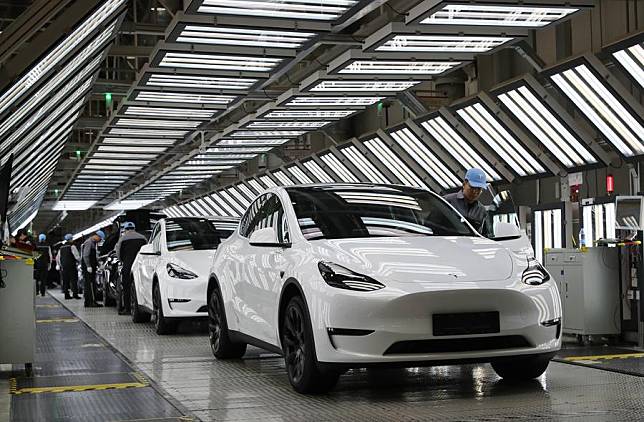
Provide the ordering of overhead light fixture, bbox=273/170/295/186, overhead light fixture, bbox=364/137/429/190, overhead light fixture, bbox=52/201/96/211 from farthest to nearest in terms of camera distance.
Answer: overhead light fixture, bbox=52/201/96/211 < overhead light fixture, bbox=273/170/295/186 < overhead light fixture, bbox=364/137/429/190

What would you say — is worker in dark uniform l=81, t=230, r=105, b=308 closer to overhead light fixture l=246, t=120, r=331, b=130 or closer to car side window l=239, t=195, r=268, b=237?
overhead light fixture l=246, t=120, r=331, b=130

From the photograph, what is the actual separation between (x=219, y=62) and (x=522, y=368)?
9.01 meters

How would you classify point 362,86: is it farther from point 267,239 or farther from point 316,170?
point 316,170

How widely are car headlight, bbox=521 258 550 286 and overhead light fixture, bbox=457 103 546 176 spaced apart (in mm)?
14726

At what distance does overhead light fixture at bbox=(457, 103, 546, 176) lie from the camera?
2141 centimetres

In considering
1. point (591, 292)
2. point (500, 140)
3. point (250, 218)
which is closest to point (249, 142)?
point (500, 140)

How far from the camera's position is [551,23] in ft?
43.3

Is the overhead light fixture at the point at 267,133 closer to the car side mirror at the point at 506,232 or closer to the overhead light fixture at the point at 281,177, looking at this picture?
the overhead light fixture at the point at 281,177

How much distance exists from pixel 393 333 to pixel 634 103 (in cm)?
1185

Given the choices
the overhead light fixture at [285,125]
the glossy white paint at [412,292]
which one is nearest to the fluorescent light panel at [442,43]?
the glossy white paint at [412,292]

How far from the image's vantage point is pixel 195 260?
1247 cm

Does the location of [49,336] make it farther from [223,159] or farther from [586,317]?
[223,159]

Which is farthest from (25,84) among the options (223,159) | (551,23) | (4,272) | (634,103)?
(223,159)

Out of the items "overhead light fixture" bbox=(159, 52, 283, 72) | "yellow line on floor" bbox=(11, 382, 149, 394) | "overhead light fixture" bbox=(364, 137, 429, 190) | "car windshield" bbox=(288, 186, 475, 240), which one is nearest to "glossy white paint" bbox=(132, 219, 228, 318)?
→ "overhead light fixture" bbox=(159, 52, 283, 72)
